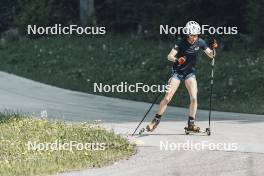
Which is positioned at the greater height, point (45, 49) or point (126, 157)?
point (45, 49)

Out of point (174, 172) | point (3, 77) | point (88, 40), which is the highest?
point (88, 40)

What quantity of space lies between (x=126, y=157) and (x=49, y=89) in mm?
10583

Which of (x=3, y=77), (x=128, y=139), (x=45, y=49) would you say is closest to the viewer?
(x=128, y=139)

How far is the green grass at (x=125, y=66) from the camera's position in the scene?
64.1 feet

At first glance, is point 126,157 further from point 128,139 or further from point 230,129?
point 230,129

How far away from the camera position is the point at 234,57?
22.9 metres

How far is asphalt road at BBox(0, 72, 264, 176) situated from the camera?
10953 mm

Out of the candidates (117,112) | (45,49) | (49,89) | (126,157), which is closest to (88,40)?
(45,49)
